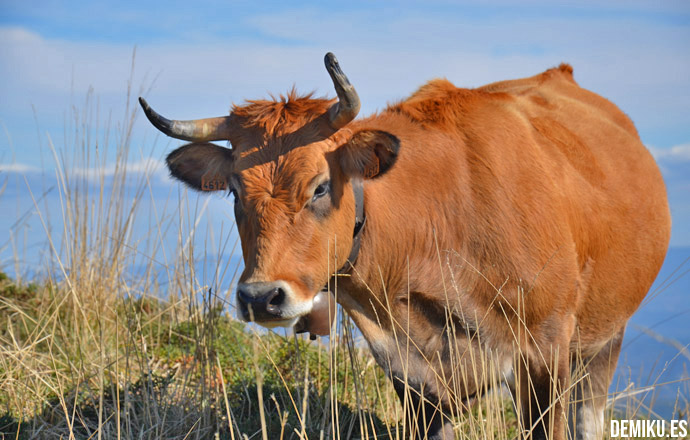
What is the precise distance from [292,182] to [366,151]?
0.48 m

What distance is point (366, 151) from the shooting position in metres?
3.87

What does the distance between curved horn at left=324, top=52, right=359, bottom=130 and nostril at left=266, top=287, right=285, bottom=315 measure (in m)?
1.06

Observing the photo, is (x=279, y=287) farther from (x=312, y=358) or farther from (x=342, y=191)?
(x=312, y=358)

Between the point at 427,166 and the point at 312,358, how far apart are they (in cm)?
269

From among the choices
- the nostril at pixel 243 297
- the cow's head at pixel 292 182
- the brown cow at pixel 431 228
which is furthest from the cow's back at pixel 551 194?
the nostril at pixel 243 297

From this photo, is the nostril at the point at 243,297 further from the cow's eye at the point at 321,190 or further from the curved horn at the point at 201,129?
the curved horn at the point at 201,129

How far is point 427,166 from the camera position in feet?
14.0

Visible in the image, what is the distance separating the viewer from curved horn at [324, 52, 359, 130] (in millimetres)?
3672

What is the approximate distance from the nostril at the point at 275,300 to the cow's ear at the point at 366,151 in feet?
2.81

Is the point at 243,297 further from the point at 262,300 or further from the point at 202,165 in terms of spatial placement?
the point at 202,165

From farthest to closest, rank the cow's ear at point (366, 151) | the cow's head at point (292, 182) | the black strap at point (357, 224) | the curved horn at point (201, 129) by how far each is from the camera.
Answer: the curved horn at point (201, 129)
the black strap at point (357, 224)
the cow's ear at point (366, 151)
the cow's head at point (292, 182)

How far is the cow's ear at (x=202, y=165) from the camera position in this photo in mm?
4309

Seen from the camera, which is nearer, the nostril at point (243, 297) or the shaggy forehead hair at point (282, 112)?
the nostril at point (243, 297)

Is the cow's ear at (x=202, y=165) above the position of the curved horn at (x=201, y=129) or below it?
below
